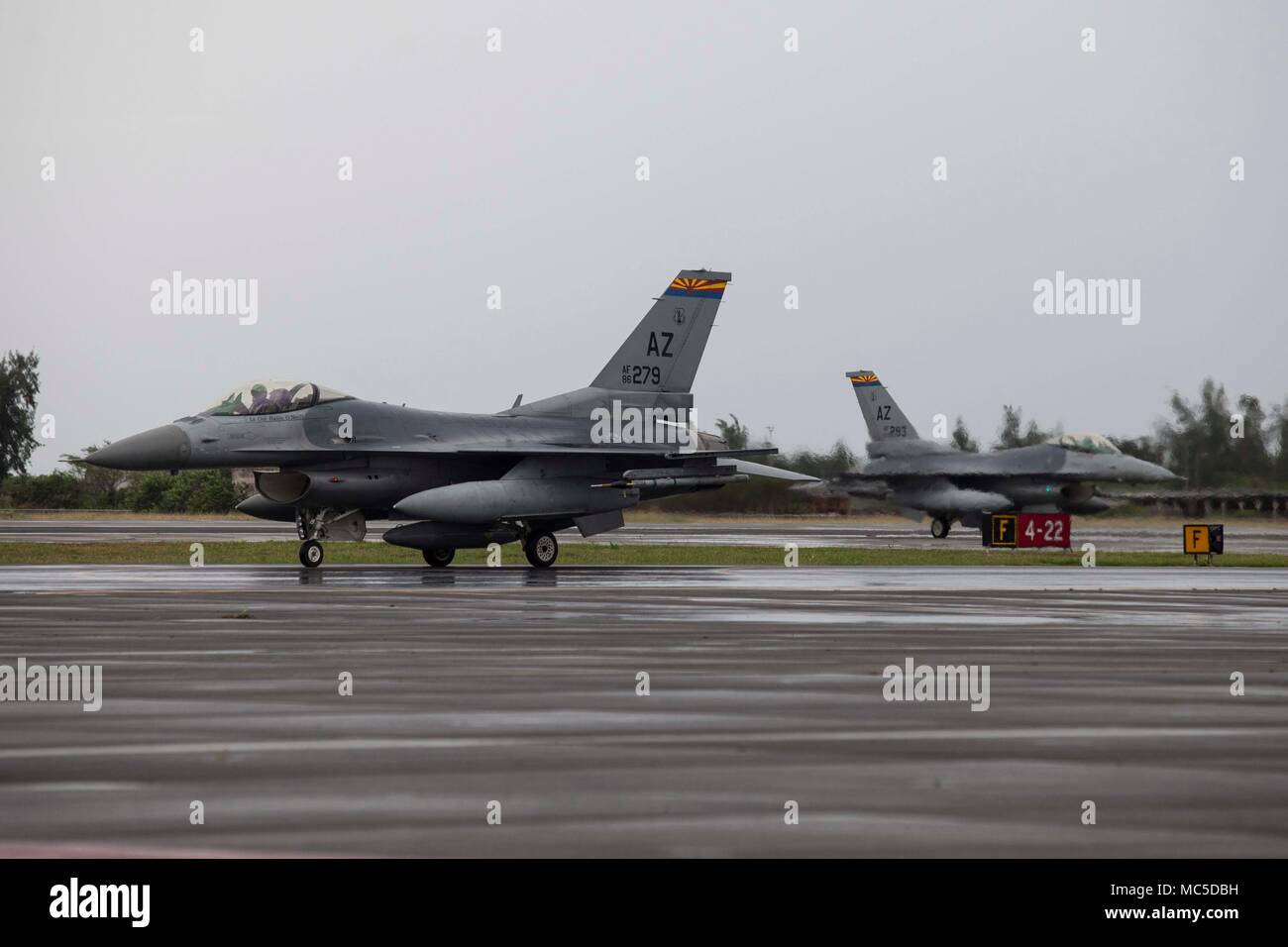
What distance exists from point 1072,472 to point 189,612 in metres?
33.3

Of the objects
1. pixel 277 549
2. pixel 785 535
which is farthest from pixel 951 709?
pixel 785 535

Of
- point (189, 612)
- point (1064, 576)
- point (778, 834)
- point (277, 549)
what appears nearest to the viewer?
point (778, 834)

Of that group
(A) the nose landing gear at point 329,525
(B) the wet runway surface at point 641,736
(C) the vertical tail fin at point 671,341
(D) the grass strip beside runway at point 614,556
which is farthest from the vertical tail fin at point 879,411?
(B) the wet runway surface at point 641,736

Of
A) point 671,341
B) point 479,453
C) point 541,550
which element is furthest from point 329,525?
point 671,341

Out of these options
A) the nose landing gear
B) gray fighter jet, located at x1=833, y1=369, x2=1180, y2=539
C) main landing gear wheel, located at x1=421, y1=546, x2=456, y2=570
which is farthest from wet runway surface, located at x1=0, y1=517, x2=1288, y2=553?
the nose landing gear

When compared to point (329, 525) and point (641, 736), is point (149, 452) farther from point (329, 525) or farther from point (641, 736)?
point (641, 736)

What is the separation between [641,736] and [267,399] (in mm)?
18321

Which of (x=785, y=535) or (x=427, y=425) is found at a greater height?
(x=427, y=425)

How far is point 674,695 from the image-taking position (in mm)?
9117

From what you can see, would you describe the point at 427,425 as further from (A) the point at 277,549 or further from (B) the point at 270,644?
(B) the point at 270,644

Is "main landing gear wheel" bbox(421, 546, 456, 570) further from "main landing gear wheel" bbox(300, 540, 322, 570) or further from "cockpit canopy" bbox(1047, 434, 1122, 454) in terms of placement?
"cockpit canopy" bbox(1047, 434, 1122, 454)

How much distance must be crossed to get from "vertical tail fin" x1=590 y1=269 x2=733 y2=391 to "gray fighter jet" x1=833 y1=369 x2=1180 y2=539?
17536mm

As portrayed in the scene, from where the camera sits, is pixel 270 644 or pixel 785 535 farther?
pixel 785 535

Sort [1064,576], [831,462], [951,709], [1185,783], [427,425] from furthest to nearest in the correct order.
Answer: [831,462] → [427,425] → [1064,576] → [951,709] → [1185,783]
